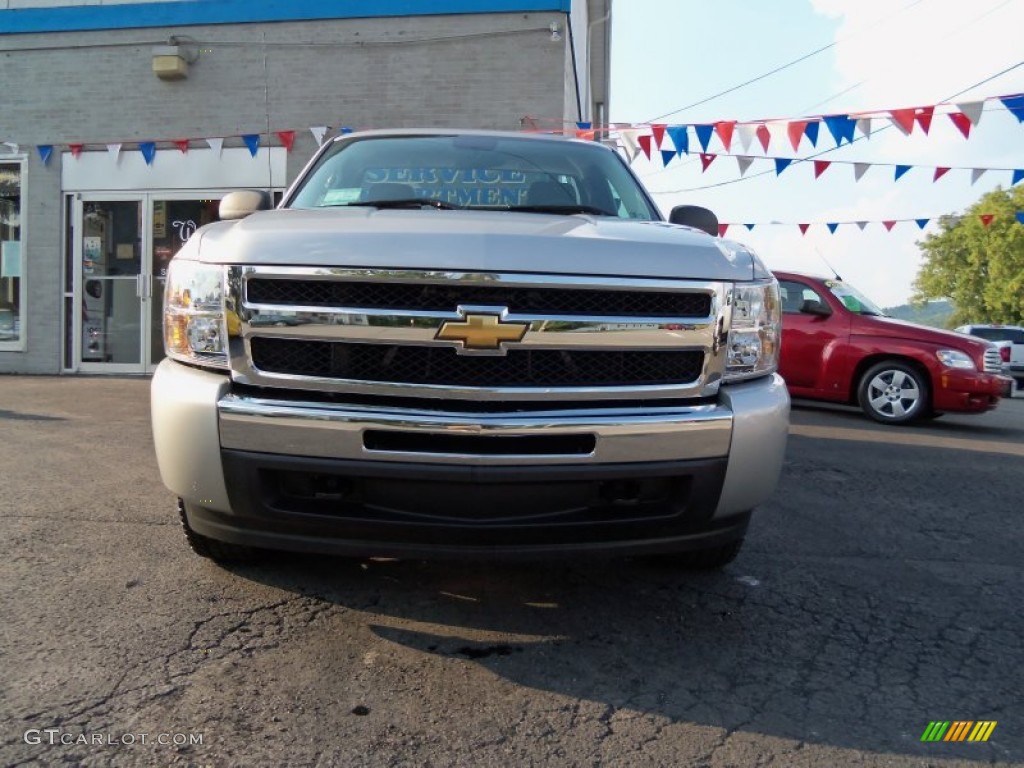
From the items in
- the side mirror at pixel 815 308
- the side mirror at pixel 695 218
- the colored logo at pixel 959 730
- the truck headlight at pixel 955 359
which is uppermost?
the side mirror at pixel 695 218

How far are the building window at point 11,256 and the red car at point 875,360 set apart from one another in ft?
33.7

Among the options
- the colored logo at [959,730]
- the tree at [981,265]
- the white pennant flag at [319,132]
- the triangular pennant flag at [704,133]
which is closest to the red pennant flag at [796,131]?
the triangular pennant flag at [704,133]

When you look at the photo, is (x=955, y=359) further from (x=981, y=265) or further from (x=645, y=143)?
(x=981, y=265)

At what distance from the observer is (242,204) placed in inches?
139

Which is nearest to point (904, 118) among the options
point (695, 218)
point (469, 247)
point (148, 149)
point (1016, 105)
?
point (1016, 105)

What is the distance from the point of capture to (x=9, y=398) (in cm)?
835

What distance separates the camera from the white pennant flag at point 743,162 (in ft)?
33.9

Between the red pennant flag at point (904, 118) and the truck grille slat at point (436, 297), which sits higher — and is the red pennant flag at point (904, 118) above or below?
above

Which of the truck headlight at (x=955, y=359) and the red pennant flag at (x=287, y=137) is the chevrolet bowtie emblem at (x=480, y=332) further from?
the red pennant flag at (x=287, y=137)

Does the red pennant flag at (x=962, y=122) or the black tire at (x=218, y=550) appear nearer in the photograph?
the black tire at (x=218, y=550)

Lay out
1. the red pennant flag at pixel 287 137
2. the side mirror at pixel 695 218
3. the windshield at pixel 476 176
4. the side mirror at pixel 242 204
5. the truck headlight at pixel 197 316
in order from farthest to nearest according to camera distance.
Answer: the red pennant flag at pixel 287 137 → the side mirror at pixel 695 218 → the windshield at pixel 476 176 → the side mirror at pixel 242 204 → the truck headlight at pixel 197 316

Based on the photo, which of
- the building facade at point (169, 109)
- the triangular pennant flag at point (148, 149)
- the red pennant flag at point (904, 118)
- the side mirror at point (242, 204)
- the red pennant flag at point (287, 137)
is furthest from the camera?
the triangular pennant flag at point (148, 149)

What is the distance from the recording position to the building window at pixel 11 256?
11070 mm

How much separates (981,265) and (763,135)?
176ft
